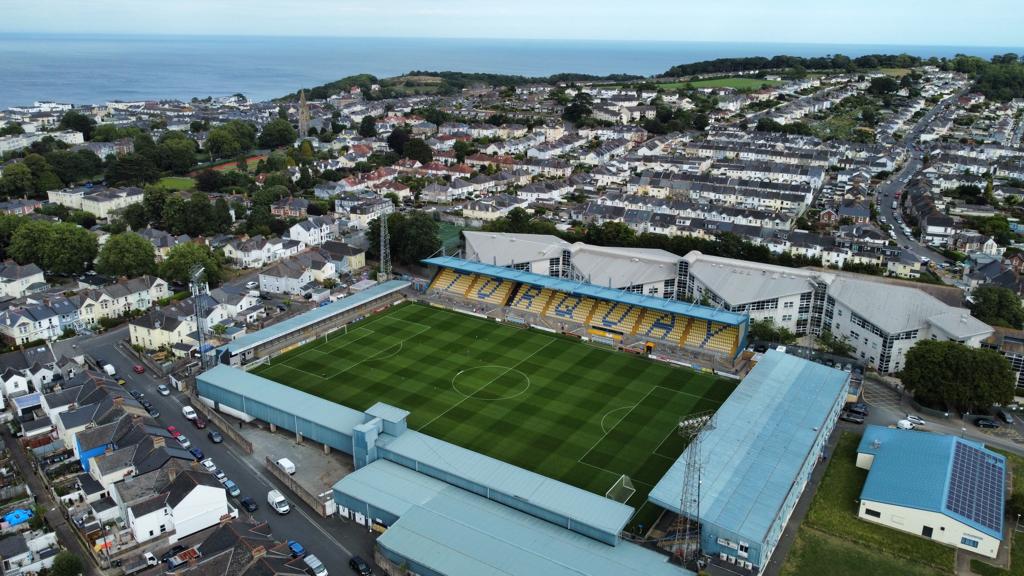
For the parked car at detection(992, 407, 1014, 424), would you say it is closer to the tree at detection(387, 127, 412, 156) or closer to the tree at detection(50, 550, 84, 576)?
the tree at detection(50, 550, 84, 576)

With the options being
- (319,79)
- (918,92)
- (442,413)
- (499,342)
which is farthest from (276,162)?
(319,79)

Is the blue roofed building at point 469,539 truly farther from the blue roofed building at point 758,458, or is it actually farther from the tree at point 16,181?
the tree at point 16,181

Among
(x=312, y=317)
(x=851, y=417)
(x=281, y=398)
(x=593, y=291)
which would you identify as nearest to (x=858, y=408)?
(x=851, y=417)

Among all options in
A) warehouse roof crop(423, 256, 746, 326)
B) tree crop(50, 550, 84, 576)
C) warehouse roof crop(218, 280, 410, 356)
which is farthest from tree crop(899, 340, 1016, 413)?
tree crop(50, 550, 84, 576)

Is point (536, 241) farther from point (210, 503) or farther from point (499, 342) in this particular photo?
point (210, 503)

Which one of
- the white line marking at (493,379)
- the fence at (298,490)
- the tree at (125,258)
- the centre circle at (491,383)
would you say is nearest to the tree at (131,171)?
the tree at (125,258)

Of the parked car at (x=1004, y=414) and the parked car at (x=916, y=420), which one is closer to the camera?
the parked car at (x=916, y=420)
